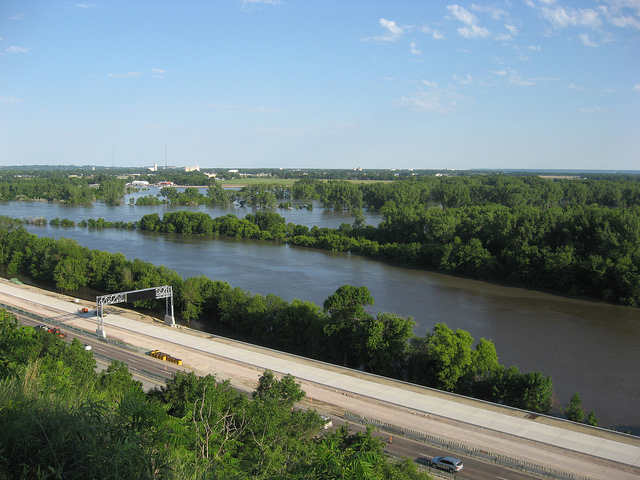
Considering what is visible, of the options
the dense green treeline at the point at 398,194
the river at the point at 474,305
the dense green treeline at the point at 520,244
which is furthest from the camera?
the dense green treeline at the point at 398,194

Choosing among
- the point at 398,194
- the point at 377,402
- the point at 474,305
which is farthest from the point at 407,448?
the point at 398,194

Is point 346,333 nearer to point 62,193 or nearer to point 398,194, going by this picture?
point 398,194

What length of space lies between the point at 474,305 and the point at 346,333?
7.23 meters

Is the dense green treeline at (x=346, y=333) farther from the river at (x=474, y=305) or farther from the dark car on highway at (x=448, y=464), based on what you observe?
the dark car on highway at (x=448, y=464)

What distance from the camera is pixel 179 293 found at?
17.8m

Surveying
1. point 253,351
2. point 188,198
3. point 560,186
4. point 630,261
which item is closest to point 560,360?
point 253,351

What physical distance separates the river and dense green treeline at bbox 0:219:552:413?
1415 mm

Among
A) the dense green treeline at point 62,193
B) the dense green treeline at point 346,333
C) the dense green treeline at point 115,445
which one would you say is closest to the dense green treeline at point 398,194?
the dense green treeline at point 62,193

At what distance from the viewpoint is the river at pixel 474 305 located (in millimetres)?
12367

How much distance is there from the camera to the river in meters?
12.4

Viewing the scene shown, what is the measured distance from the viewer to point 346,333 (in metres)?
13.6

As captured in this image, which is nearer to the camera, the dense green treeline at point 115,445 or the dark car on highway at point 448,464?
the dense green treeline at point 115,445

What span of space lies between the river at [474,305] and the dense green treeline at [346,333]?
142 cm

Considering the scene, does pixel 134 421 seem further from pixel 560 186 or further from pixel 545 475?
pixel 560 186
